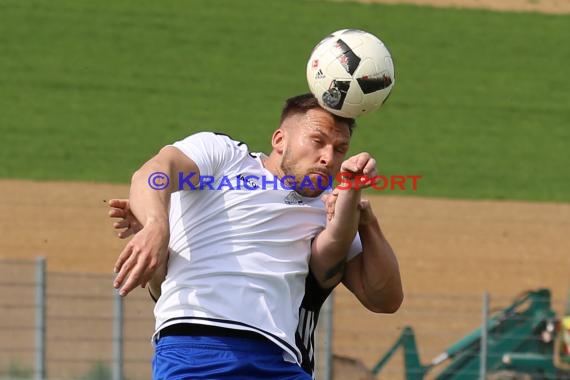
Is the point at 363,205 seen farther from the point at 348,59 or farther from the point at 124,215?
the point at 124,215

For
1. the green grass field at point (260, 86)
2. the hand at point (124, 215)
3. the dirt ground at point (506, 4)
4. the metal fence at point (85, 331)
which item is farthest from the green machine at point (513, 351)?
the dirt ground at point (506, 4)

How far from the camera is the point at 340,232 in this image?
3.70 metres

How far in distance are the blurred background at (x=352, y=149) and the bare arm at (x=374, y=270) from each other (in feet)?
16.2

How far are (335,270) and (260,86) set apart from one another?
50.9ft

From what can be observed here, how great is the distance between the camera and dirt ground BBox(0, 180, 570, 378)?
14289 millimetres

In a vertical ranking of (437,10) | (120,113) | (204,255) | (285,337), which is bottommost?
(285,337)

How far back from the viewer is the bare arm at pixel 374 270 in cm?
385

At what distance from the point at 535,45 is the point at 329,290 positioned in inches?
708

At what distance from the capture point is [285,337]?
12.0ft

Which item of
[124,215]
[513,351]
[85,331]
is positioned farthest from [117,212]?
[513,351]

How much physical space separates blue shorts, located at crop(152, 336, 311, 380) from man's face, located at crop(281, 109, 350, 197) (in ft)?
1.97

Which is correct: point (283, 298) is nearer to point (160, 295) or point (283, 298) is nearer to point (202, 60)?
point (160, 295)

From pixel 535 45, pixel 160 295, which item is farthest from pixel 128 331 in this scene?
pixel 535 45

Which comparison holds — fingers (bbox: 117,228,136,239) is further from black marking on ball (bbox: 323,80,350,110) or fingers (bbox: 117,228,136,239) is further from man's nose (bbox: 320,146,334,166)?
black marking on ball (bbox: 323,80,350,110)
